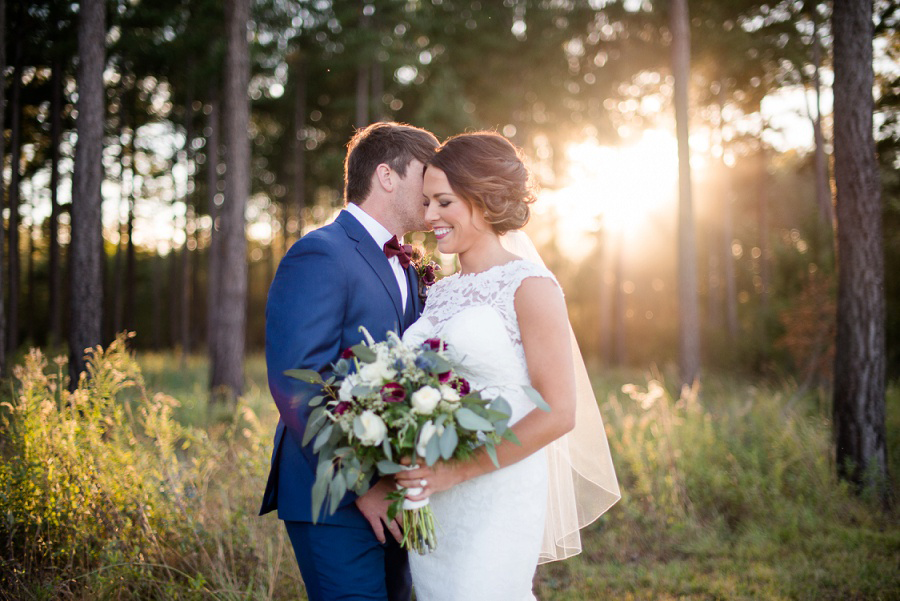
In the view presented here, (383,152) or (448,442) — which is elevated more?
(383,152)

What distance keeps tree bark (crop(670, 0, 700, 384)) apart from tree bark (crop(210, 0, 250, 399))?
8222mm

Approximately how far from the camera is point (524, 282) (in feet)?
8.13

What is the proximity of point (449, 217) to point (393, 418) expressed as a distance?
1028 mm

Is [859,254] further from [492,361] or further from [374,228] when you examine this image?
[374,228]

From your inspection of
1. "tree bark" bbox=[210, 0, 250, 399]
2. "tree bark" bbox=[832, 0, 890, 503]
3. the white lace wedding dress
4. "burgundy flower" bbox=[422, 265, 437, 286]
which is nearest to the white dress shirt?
"burgundy flower" bbox=[422, 265, 437, 286]

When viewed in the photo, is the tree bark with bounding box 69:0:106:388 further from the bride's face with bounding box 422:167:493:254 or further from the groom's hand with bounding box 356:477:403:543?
the groom's hand with bounding box 356:477:403:543

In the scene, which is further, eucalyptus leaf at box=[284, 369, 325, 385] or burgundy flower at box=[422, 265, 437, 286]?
burgundy flower at box=[422, 265, 437, 286]

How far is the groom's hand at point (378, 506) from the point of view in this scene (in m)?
2.34

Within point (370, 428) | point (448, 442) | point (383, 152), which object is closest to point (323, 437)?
point (370, 428)

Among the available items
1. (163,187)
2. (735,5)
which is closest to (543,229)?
(735,5)

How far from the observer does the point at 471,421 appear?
200cm

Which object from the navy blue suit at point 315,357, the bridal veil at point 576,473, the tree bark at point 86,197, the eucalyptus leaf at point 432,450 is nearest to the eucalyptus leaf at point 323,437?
the navy blue suit at point 315,357

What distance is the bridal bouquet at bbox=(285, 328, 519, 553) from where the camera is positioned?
2.01 m

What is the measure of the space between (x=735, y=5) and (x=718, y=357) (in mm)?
9984
